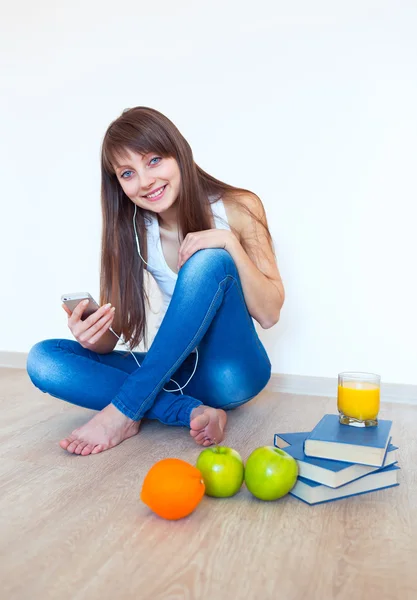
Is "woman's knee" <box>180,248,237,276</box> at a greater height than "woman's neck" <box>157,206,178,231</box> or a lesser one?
lesser

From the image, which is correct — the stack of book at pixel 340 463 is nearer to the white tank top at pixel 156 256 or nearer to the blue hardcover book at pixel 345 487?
the blue hardcover book at pixel 345 487

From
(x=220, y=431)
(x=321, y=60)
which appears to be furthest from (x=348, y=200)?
(x=220, y=431)

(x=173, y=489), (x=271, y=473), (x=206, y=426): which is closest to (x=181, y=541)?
(x=173, y=489)

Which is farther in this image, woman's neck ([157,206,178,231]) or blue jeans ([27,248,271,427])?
woman's neck ([157,206,178,231])

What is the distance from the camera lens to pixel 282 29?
209 cm

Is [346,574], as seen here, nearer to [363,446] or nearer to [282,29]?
[363,446]

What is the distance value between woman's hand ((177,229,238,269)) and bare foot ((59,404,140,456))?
413mm

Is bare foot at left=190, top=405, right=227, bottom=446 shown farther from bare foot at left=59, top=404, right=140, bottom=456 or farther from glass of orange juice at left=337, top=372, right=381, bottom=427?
glass of orange juice at left=337, top=372, right=381, bottom=427

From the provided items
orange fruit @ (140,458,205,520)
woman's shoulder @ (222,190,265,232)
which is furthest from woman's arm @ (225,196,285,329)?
orange fruit @ (140,458,205,520)

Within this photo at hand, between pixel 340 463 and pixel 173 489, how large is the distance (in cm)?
32

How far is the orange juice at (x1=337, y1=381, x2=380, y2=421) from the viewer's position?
122 cm

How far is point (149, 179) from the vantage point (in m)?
1.47

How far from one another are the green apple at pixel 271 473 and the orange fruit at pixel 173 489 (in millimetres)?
106

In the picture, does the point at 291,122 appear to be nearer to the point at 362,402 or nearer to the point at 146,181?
the point at 146,181
